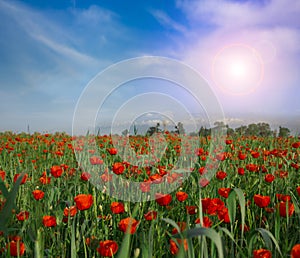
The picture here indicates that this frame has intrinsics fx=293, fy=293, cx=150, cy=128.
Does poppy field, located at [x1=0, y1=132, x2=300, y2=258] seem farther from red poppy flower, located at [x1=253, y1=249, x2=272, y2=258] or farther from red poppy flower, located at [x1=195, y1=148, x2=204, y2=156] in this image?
red poppy flower, located at [x1=195, y1=148, x2=204, y2=156]

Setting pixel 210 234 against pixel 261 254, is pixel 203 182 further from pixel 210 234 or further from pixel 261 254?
pixel 210 234

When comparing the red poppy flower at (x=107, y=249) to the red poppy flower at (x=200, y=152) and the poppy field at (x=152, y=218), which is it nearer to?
the poppy field at (x=152, y=218)

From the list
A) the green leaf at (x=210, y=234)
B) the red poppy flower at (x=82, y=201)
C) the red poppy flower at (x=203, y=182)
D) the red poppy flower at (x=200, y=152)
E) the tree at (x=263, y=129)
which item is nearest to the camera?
the green leaf at (x=210, y=234)

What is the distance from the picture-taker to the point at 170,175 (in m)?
2.71

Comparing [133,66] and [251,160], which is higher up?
[133,66]

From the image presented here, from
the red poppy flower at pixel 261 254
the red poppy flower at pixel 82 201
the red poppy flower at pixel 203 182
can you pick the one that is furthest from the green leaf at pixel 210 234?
the red poppy flower at pixel 203 182

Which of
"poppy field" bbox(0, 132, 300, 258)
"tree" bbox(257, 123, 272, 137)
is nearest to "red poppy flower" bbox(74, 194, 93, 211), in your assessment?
"poppy field" bbox(0, 132, 300, 258)

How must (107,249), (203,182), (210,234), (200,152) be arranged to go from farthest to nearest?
(200,152), (203,182), (107,249), (210,234)

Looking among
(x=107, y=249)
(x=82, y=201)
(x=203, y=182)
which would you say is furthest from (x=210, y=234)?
(x=203, y=182)

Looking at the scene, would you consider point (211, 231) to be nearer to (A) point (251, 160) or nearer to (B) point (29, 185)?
(B) point (29, 185)

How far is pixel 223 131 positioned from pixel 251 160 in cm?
108

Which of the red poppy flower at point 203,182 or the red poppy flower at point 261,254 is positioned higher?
the red poppy flower at point 203,182

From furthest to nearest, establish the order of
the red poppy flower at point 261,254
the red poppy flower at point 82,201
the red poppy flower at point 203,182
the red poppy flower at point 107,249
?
the red poppy flower at point 203,182
the red poppy flower at point 82,201
the red poppy flower at point 107,249
the red poppy flower at point 261,254

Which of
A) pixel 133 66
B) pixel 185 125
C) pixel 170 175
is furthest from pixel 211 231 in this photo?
pixel 185 125
